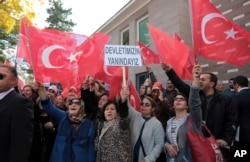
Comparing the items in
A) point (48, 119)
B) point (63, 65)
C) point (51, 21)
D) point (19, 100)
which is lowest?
point (48, 119)

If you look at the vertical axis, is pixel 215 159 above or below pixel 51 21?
below

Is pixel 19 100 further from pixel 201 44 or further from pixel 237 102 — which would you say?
pixel 237 102

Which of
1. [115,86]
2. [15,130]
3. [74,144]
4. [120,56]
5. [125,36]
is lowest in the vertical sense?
[74,144]

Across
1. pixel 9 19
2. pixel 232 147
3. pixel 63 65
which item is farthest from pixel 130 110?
pixel 9 19

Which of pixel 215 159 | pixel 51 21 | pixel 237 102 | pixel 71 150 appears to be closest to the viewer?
pixel 215 159

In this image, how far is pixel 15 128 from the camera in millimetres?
2373

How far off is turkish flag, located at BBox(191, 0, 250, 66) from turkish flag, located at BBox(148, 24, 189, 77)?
106cm

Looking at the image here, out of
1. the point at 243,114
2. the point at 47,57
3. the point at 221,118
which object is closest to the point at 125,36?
the point at 47,57

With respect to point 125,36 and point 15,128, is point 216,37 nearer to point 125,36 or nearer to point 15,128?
point 15,128

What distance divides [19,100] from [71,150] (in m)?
1.41

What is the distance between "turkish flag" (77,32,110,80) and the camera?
5336 mm

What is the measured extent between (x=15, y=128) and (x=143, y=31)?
10.2 meters

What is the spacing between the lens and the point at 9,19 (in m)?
11.2

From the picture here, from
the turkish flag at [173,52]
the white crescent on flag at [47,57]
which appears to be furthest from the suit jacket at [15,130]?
the turkish flag at [173,52]
